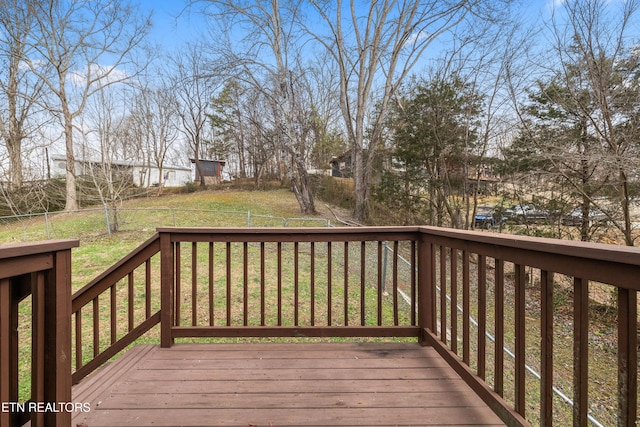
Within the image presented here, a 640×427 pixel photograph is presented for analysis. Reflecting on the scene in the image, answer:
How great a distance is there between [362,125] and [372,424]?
11373 mm

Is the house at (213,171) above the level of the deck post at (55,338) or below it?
above

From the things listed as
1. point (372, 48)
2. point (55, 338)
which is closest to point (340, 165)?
point (372, 48)

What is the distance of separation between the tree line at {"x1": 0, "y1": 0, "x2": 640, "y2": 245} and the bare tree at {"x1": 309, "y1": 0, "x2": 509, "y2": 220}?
52 millimetres

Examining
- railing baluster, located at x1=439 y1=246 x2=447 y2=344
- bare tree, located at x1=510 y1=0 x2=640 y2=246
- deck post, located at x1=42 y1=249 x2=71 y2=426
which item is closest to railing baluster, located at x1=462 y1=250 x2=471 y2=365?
railing baluster, located at x1=439 y1=246 x2=447 y2=344

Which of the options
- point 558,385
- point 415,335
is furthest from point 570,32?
point 415,335

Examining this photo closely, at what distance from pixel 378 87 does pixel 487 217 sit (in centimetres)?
655

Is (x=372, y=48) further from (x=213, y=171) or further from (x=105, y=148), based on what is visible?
(x=213, y=171)

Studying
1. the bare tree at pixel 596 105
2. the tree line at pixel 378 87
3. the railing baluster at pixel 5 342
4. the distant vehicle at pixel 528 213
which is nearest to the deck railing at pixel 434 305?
the railing baluster at pixel 5 342

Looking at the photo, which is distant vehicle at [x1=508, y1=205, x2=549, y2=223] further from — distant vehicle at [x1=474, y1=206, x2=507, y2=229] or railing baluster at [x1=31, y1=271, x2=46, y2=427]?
railing baluster at [x1=31, y1=271, x2=46, y2=427]

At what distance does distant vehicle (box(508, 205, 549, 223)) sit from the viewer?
807 centimetres

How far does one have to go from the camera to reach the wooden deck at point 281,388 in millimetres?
1547

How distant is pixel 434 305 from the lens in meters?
2.30

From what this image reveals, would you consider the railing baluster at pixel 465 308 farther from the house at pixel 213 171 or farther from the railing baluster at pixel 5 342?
the house at pixel 213 171

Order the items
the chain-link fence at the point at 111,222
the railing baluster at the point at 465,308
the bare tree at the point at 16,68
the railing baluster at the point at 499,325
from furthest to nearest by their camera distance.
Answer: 1. the bare tree at the point at 16,68
2. the chain-link fence at the point at 111,222
3. the railing baluster at the point at 465,308
4. the railing baluster at the point at 499,325
